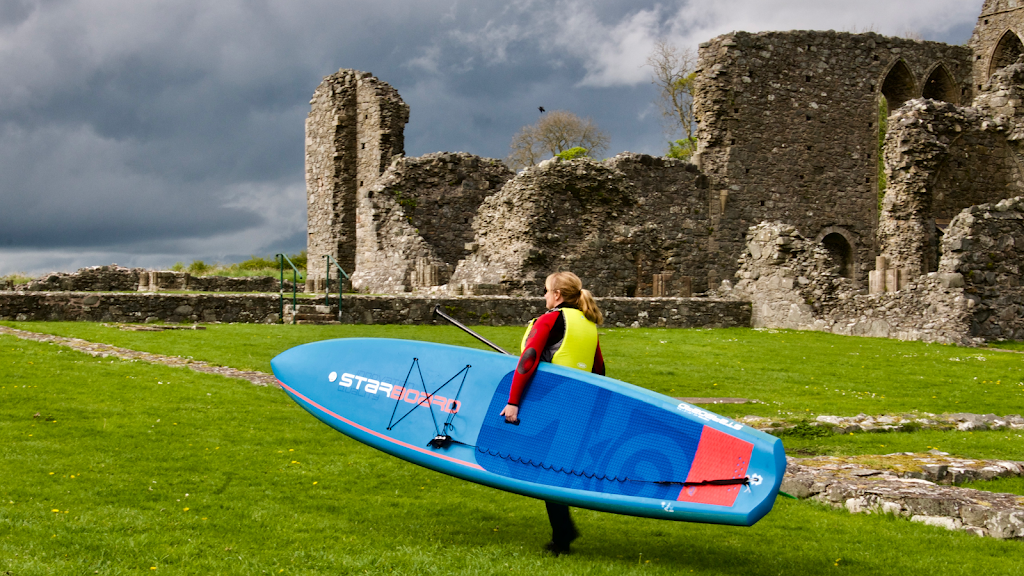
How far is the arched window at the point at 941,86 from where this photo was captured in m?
31.4

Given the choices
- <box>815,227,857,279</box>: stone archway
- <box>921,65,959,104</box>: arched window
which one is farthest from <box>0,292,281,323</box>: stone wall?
<box>921,65,959,104</box>: arched window

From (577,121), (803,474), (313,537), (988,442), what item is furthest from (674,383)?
(577,121)

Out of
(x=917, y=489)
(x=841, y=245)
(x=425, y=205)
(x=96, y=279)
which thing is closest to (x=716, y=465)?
(x=917, y=489)

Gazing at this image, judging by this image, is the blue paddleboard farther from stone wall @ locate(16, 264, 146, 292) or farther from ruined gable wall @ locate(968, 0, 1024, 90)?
ruined gable wall @ locate(968, 0, 1024, 90)

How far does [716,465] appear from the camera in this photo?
12.4 feet

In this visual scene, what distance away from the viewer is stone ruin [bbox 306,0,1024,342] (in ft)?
61.7

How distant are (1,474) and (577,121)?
4495cm

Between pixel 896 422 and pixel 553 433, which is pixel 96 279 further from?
pixel 553 433

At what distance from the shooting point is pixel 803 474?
5.57 meters

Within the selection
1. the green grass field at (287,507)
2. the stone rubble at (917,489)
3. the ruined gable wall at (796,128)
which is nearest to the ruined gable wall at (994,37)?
the ruined gable wall at (796,128)

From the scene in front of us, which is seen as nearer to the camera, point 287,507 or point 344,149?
point 287,507

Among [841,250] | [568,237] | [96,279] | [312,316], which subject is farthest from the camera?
[841,250]

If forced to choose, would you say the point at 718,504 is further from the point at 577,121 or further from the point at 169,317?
the point at 577,121

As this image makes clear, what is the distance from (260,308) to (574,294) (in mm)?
12600
